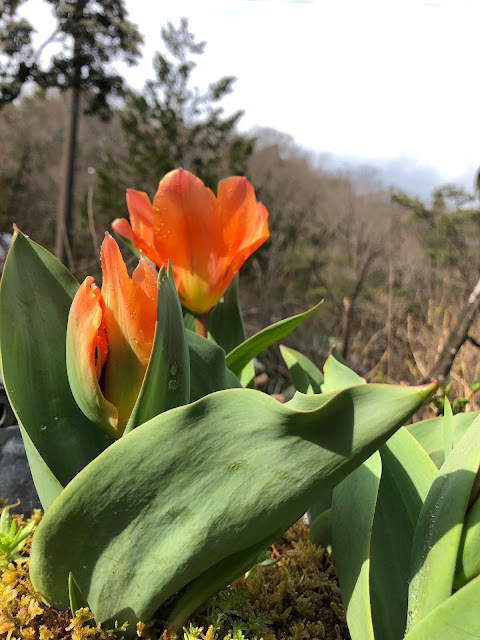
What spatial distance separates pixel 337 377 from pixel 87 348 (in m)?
0.40

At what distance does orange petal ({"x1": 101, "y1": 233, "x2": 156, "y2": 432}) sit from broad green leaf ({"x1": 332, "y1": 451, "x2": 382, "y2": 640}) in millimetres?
280

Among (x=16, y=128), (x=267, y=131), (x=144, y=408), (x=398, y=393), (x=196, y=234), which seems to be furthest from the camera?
(x=267, y=131)

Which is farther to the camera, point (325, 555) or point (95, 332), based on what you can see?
point (325, 555)

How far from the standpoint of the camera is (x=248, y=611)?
0.68m

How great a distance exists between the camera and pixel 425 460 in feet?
2.00

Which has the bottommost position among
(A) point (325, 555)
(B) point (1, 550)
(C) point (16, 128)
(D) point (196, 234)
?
(A) point (325, 555)

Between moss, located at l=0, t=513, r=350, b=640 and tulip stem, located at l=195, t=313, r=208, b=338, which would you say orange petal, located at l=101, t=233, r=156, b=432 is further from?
tulip stem, located at l=195, t=313, r=208, b=338

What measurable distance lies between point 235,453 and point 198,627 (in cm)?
31

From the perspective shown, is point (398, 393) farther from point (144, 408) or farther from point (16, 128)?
point (16, 128)

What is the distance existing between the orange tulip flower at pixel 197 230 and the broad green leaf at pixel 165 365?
32 centimetres

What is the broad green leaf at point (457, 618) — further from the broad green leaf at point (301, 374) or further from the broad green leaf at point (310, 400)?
the broad green leaf at point (301, 374)

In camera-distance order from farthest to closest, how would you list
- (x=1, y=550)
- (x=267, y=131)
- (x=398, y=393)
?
(x=267, y=131)
(x=1, y=550)
(x=398, y=393)

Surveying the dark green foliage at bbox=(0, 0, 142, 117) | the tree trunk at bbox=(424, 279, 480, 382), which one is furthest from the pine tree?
the tree trunk at bbox=(424, 279, 480, 382)

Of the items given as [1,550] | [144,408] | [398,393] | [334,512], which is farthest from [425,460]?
[1,550]
